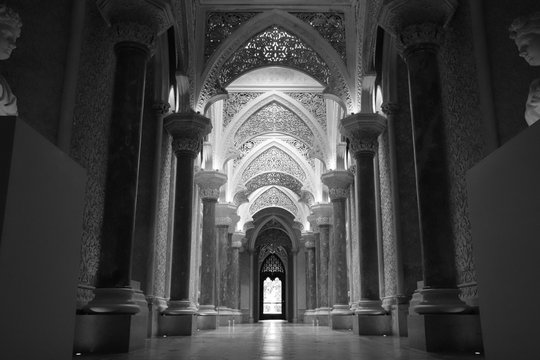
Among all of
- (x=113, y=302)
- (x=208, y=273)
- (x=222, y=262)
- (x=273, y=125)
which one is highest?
(x=273, y=125)

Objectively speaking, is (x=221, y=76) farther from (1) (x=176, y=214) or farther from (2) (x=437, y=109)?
(2) (x=437, y=109)

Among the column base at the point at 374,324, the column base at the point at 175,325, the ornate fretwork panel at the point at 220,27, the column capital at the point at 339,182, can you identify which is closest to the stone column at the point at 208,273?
the column capital at the point at 339,182

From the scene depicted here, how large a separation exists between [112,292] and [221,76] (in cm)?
656

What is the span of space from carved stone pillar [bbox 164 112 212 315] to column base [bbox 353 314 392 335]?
2970mm

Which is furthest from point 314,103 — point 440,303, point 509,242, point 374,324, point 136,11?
point 509,242

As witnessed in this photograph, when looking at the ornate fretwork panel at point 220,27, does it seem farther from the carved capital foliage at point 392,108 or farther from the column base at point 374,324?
the column base at point 374,324

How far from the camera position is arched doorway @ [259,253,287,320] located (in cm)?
3372

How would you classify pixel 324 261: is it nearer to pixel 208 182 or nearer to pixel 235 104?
pixel 208 182

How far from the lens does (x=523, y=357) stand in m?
2.65

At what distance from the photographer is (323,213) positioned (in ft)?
60.6

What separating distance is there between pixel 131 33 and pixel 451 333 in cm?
486

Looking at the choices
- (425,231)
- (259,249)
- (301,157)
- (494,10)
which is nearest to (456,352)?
(425,231)

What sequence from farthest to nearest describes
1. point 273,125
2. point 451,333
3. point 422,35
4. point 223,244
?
1. point 223,244
2. point 273,125
3. point 422,35
4. point 451,333

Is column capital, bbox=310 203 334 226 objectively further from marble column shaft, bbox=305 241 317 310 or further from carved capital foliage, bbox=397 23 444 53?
carved capital foliage, bbox=397 23 444 53
